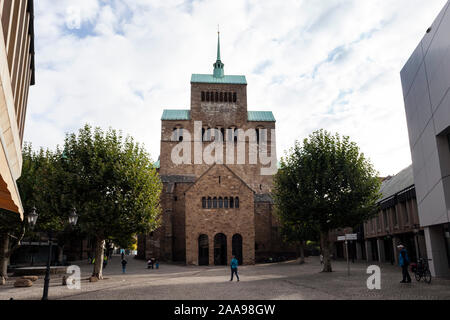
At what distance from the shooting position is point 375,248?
47.4 m

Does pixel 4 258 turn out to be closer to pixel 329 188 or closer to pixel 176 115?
pixel 329 188

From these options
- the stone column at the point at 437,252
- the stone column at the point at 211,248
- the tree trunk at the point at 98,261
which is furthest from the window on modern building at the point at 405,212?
the tree trunk at the point at 98,261

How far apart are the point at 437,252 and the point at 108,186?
23.3m

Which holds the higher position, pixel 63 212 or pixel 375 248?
pixel 63 212

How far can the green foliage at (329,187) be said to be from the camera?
27219mm

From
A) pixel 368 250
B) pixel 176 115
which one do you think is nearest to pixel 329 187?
pixel 368 250

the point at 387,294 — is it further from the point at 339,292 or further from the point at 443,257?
the point at 443,257

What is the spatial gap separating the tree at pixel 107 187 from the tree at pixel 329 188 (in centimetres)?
1185

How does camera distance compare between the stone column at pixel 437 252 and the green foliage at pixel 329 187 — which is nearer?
the stone column at pixel 437 252

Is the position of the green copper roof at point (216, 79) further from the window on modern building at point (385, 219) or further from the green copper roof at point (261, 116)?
the window on modern building at point (385, 219)

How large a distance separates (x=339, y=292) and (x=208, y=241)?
2782 cm

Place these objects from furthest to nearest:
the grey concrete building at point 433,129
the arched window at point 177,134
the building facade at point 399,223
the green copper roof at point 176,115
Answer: the green copper roof at point 176,115, the arched window at point 177,134, the building facade at point 399,223, the grey concrete building at point 433,129

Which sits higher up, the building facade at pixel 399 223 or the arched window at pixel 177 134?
the arched window at pixel 177 134
